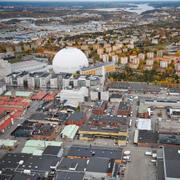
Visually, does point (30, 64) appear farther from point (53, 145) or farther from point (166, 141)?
point (166, 141)

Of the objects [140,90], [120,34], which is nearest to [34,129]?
[140,90]

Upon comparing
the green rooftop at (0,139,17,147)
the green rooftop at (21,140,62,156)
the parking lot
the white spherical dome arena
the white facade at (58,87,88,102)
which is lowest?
the parking lot

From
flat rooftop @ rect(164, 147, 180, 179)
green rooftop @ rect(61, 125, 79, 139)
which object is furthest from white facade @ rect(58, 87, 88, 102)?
flat rooftop @ rect(164, 147, 180, 179)

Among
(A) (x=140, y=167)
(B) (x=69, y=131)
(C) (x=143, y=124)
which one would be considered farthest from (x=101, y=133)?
(A) (x=140, y=167)

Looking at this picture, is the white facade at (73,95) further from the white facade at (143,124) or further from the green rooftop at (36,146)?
the green rooftop at (36,146)

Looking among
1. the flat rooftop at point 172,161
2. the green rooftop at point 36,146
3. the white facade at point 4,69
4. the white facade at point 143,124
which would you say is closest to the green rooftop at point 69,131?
the green rooftop at point 36,146

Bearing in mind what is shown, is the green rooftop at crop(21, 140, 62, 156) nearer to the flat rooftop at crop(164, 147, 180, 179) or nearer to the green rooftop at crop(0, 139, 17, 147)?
the green rooftop at crop(0, 139, 17, 147)

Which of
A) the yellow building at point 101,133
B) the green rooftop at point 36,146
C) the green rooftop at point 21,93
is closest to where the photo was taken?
the green rooftop at point 36,146

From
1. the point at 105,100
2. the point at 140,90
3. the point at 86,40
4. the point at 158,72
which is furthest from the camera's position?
the point at 86,40
